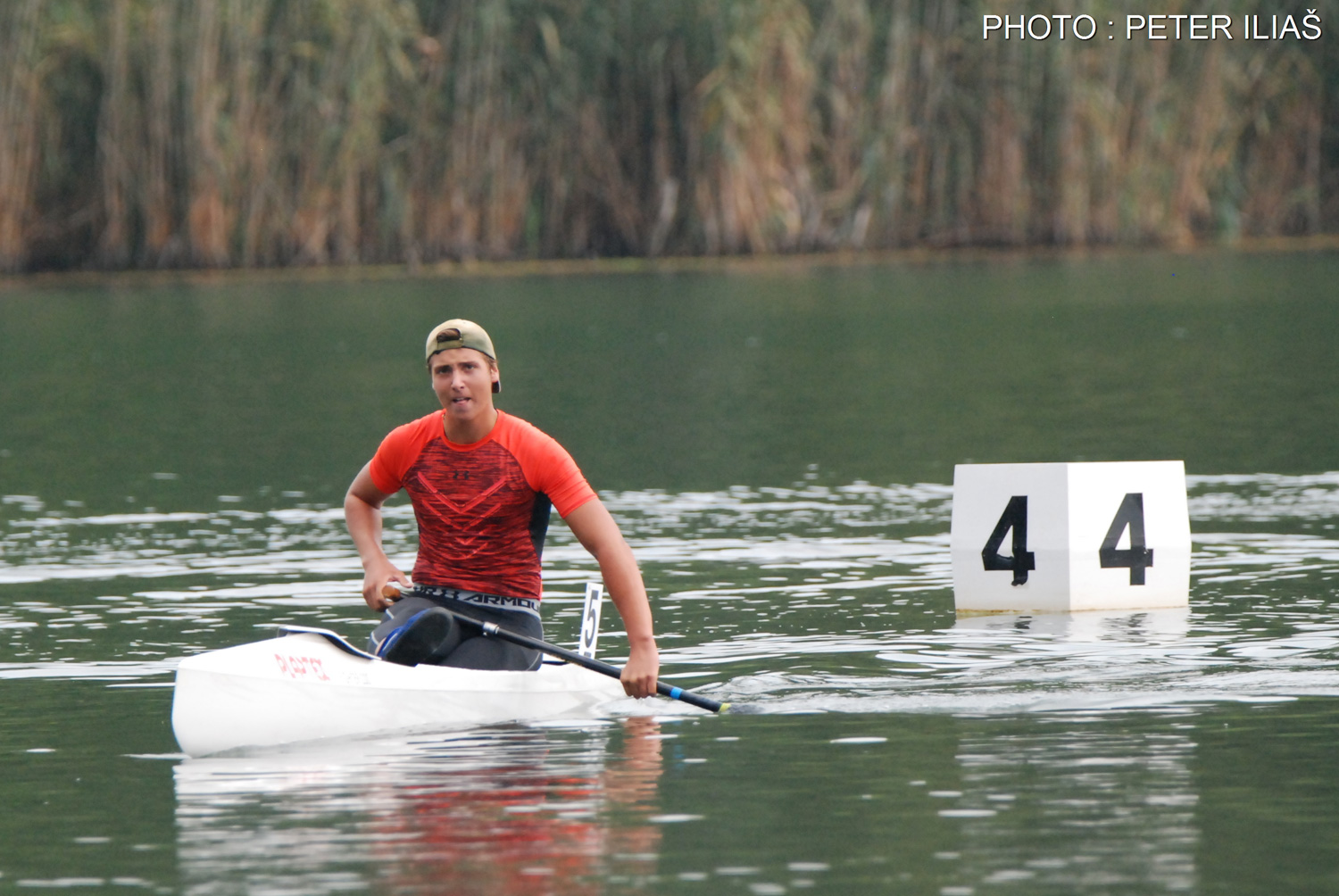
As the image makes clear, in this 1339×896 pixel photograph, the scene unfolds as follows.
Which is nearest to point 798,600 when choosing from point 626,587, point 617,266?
point 626,587

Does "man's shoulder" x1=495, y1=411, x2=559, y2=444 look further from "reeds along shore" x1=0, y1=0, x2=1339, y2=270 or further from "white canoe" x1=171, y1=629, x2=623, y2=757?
"reeds along shore" x1=0, y1=0, x2=1339, y2=270

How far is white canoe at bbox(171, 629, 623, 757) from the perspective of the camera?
7.93 metres

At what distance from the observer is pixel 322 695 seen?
8.15 meters

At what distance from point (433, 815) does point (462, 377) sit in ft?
5.61

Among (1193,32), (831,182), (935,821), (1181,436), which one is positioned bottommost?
(935,821)

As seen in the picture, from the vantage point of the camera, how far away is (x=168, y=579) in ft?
39.1

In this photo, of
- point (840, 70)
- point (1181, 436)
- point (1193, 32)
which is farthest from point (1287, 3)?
point (1181, 436)

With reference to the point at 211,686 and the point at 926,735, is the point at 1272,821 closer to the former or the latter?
the point at 926,735

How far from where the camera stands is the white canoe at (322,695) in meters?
7.93

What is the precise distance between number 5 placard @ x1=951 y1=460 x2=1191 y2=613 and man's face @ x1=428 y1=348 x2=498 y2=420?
3150 mm

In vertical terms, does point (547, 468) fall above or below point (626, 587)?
above

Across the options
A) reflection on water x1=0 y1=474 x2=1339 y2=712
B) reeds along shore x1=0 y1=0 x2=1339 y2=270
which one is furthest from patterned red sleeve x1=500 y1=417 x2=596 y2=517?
reeds along shore x1=0 y1=0 x2=1339 y2=270

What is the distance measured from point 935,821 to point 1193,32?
39.9 metres

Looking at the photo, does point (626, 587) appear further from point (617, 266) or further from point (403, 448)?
point (617, 266)
